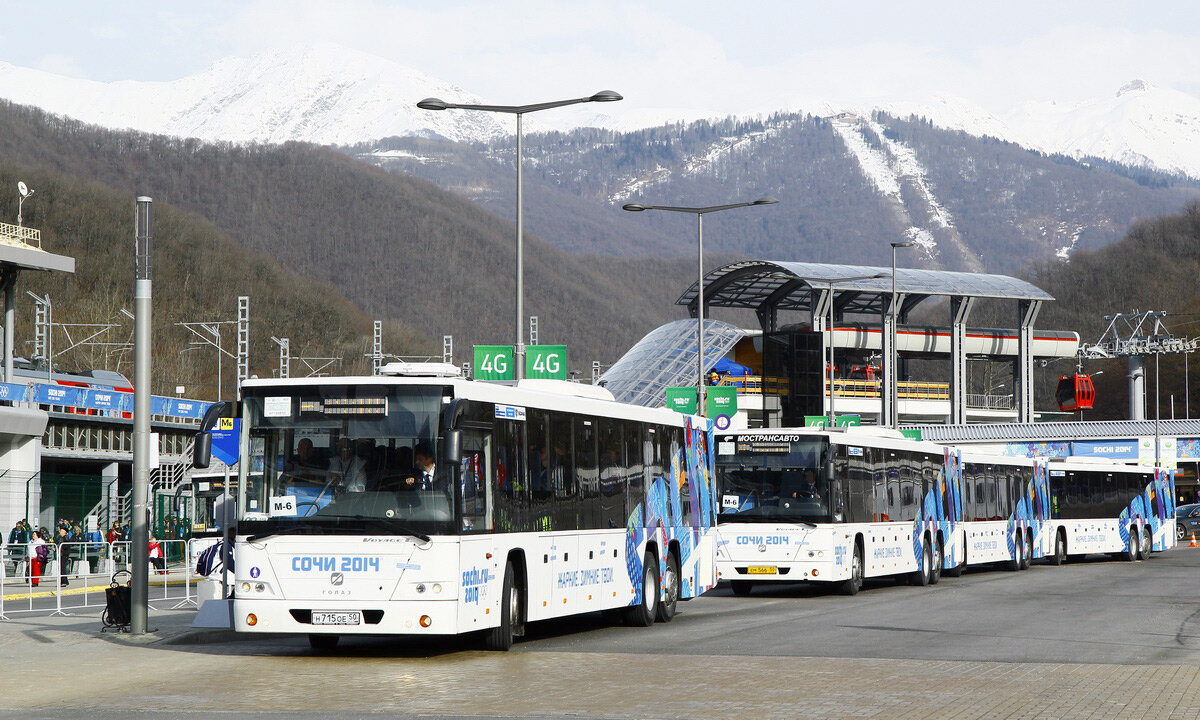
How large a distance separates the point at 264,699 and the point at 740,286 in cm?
7327

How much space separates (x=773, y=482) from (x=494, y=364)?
19.2 ft

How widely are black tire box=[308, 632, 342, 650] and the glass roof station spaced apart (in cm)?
6406

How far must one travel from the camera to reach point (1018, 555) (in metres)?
40.6

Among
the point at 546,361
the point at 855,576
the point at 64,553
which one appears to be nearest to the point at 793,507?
the point at 855,576

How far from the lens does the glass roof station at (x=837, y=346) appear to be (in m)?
84.0

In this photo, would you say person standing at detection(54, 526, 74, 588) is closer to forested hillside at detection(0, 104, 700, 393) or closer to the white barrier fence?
the white barrier fence

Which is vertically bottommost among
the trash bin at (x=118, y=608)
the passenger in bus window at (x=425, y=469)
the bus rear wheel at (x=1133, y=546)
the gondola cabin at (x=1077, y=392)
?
the bus rear wheel at (x=1133, y=546)

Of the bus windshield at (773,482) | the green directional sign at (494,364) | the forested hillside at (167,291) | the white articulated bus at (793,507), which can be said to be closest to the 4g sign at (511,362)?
the green directional sign at (494,364)

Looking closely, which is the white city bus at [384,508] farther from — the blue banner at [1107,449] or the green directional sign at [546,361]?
the blue banner at [1107,449]

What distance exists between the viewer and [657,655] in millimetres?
16359

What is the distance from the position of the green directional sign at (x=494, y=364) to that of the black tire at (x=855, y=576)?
7.08 metres

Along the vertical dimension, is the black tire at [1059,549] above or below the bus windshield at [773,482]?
below

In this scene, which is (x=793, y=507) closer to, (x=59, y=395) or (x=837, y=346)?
(x=59, y=395)

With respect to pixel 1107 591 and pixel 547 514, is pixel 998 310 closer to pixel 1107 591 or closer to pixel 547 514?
pixel 1107 591
